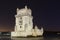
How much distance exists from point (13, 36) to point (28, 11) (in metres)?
3.06

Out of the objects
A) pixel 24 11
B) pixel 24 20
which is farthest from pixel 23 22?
pixel 24 11

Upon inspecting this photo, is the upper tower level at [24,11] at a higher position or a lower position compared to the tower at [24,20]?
higher

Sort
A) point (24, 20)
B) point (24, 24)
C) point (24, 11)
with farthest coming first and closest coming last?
point (24, 11)
point (24, 24)
point (24, 20)

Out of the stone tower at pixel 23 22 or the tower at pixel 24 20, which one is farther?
the tower at pixel 24 20

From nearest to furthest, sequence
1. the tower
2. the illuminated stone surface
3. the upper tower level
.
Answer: the illuminated stone surface, the tower, the upper tower level

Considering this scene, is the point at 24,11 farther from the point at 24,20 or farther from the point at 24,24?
the point at 24,24

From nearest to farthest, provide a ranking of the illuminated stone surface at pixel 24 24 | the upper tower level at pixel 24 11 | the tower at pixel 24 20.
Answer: the illuminated stone surface at pixel 24 24
the tower at pixel 24 20
the upper tower level at pixel 24 11

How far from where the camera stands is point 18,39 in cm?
3075

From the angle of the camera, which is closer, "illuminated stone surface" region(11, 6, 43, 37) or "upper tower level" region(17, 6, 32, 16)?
"illuminated stone surface" region(11, 6, 43, 37)

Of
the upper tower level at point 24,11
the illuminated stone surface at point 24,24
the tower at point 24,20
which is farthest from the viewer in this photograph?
the upper tower level at point 24,11

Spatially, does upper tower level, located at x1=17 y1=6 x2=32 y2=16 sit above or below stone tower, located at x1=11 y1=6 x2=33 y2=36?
above

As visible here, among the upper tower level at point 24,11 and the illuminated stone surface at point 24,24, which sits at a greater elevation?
the upper tower level at point 24,11


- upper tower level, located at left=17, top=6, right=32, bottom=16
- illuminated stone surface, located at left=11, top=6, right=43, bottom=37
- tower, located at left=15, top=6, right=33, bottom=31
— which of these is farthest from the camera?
upper tower level, located at left=17, top=6, right=32, bottom=16

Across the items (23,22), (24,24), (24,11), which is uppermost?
(24,11)
